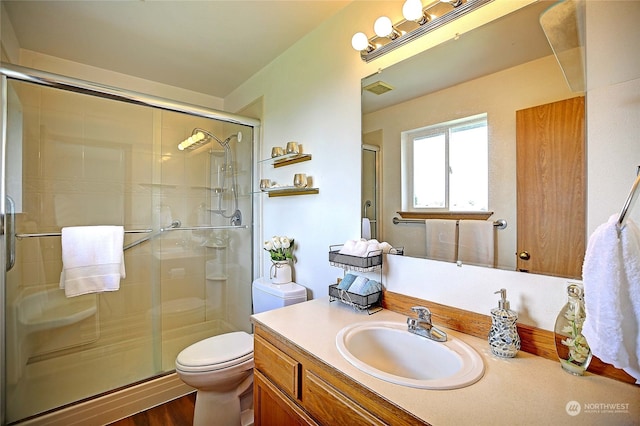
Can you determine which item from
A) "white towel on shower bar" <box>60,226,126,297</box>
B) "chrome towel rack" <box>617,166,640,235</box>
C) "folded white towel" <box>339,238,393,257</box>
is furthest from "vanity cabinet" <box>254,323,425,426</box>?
"white towel on shower bar" <box>60,226,126,297</box>

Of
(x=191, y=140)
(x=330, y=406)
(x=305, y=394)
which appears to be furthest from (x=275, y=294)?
(x=191, y=140)

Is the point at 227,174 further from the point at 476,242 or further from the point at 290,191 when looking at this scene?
the point at 476,242

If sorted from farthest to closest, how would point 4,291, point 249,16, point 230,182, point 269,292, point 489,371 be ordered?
point 230,182, point 269,292, point 249,16, point 4,291, point 489,371

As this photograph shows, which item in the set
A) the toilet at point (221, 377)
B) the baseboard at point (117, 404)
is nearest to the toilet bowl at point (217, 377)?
the toilet at point (221, 377)

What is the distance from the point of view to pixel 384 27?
1.30 meters

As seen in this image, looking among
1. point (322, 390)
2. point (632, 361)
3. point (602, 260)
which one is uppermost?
point (602, 260)

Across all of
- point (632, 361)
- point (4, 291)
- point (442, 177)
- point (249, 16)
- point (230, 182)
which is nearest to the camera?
point (632, 361)

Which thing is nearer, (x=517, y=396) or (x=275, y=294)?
(x=517, y=396)

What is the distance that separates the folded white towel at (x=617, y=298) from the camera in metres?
0.61

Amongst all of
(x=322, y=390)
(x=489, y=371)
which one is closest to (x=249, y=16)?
(x=322, y=390)

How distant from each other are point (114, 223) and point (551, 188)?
2.68m

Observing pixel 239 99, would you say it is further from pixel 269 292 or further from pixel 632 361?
pixel 632 361

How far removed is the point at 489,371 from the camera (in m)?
0.82

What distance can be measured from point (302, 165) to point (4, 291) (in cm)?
189
